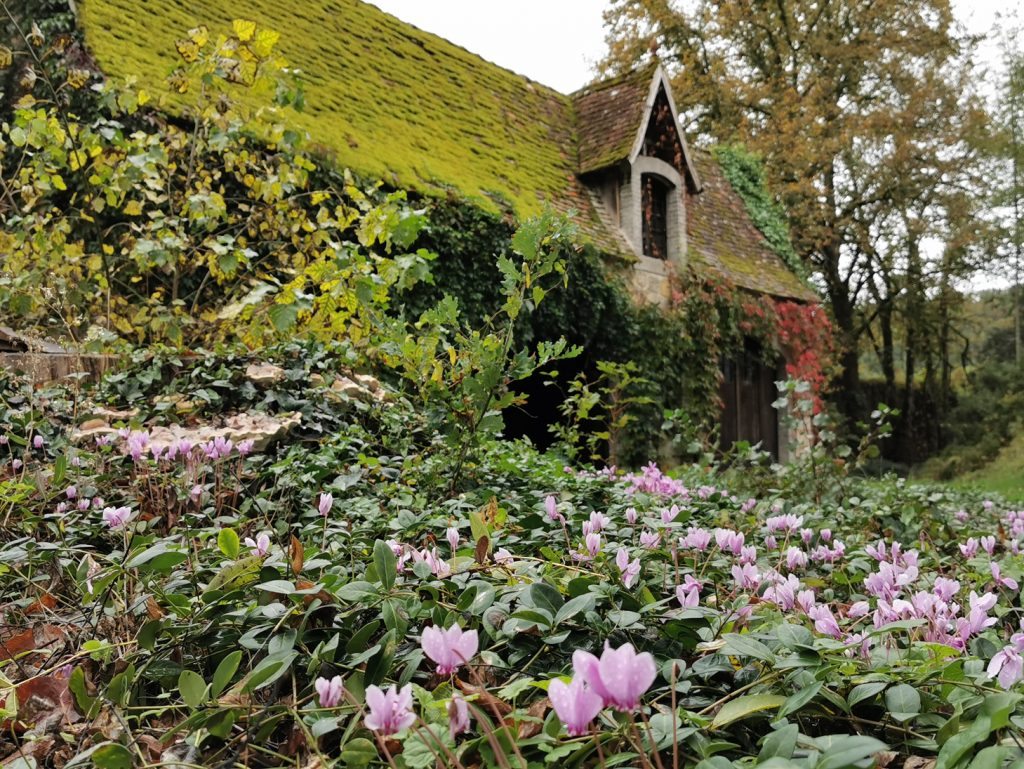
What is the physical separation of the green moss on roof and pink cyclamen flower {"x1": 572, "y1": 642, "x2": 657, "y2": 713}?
27.5 feet

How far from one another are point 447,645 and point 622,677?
340 mm

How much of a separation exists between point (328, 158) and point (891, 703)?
8029mm

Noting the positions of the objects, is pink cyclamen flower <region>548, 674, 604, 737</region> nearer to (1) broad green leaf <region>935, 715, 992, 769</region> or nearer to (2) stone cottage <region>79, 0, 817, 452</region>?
(1) broad green leaf <region>935, 715, 992, 769</region>

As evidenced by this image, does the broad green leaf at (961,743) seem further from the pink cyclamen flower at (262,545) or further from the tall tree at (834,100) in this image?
the tall tree at (834,100)

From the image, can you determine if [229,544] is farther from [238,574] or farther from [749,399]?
[749,399]

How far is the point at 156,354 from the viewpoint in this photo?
15.9 ft

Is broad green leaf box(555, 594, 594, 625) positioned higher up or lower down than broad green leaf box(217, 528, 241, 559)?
lower down

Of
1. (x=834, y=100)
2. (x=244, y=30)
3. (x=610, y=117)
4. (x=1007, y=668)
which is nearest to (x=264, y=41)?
(x=244, y=30)

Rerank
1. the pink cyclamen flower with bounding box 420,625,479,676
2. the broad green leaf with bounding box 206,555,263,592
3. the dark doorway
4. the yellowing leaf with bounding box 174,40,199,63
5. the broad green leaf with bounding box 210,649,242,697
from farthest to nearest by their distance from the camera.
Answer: the dark doorway → the yellowing leaf with bounding box 174,40,199,63 → the broad green leaf with bounding box 206,555,263,592 → the broad green leaf with bounding box 210,649,242,697 → the pink cyclamen flower with bounding box 420,625,479,676

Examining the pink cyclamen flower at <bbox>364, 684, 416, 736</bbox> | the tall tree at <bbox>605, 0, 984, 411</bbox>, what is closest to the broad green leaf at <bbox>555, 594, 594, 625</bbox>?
the pink cyclamen flower at <bbox>364, 684, 416, 736</bbox>

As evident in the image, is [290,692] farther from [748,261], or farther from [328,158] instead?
[748,261]

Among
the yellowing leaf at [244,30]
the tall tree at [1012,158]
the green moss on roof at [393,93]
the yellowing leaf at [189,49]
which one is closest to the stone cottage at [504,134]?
the green moss on roof at [393,93]

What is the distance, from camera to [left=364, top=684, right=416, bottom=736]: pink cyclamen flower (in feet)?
3.10

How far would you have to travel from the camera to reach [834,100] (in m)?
21.6
